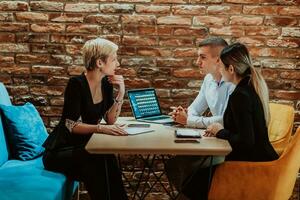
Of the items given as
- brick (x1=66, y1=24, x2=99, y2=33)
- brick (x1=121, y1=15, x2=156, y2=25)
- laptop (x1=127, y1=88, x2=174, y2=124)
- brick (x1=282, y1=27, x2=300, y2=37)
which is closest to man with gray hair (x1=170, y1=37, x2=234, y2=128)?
laptop (x1=127, y1=88, x2=174, y2=124)

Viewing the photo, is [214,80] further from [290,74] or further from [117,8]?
[117,8]

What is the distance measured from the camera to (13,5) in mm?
3604

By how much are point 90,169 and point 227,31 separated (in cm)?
158

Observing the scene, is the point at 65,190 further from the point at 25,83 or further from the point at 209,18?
the point at 209,18

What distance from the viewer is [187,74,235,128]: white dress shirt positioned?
295 centimetres

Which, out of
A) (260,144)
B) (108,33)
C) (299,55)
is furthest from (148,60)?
(260,144)

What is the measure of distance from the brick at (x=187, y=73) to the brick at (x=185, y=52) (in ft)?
0.38

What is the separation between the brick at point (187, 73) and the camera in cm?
368

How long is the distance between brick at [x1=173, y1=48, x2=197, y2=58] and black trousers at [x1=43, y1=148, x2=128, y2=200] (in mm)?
1156

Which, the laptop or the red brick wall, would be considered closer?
the laptop

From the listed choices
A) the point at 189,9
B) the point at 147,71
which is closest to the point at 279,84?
the point at 189,9

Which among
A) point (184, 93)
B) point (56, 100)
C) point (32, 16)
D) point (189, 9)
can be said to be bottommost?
point (56, 100)

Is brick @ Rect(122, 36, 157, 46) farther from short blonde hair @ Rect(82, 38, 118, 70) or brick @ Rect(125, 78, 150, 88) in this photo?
short blonde hair @ Rect(82, 38, 118, 70)

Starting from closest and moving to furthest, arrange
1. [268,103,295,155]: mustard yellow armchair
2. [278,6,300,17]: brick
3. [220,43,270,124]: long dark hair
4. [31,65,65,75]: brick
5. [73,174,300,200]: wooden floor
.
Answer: [220,43,270,124]: long dark hair < [268,103,295,155]: mustard yellow armchair < [278,6,300,17]: brick < [31,65,65,75]: brick < [73,174,300,200]: wooden floor
